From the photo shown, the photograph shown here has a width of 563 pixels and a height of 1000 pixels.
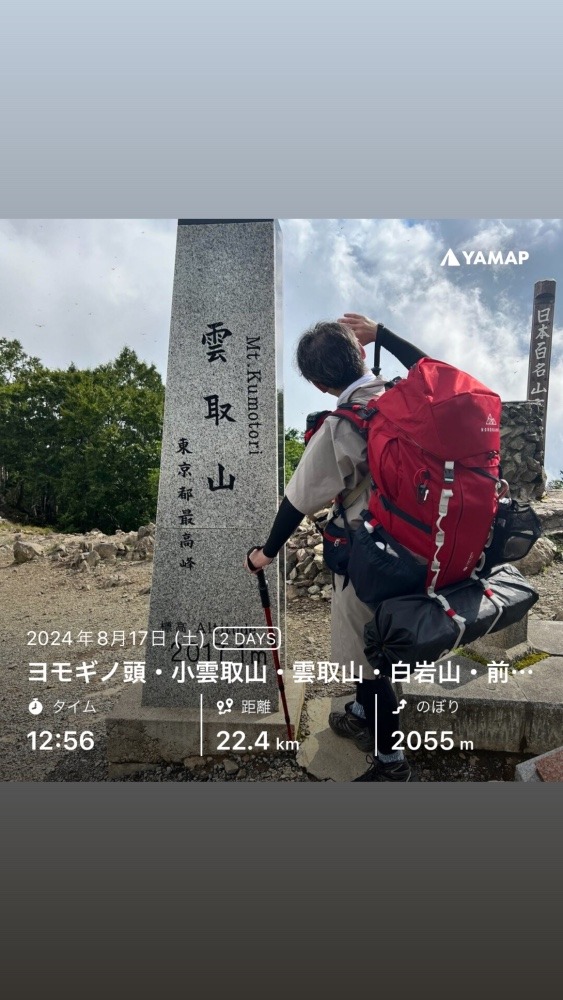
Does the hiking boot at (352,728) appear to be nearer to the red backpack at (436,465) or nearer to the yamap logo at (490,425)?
the red backpack at (436,465)

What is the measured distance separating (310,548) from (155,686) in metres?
2.71

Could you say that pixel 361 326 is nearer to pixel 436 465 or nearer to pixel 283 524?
pixel 436 465

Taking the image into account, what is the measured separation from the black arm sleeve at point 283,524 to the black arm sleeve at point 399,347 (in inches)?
32.5

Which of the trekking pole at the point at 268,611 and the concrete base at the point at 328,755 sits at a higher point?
the trekking pole at the point at 268,611

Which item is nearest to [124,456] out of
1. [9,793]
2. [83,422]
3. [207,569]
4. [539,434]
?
[83,422]

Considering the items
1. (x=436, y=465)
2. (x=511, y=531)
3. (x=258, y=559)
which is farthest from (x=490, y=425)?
(x=258, y=559)

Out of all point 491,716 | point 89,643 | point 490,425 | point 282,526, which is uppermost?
point 490,425

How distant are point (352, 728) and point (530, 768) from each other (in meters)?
0.79

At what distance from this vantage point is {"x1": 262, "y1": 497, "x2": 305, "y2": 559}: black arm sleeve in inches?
86.6

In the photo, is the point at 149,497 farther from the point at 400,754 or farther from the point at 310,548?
the point at 400,754

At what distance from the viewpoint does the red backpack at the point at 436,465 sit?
194 centimetres

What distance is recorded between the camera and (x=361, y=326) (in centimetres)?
241

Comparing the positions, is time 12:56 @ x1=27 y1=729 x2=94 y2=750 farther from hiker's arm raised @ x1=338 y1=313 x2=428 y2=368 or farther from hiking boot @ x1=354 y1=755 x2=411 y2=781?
hiker's arm raised @ x1=338 y1=313 x2=428 y2=368

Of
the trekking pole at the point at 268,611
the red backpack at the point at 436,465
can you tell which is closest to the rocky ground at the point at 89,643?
the trekking pole at the point at 268,611
